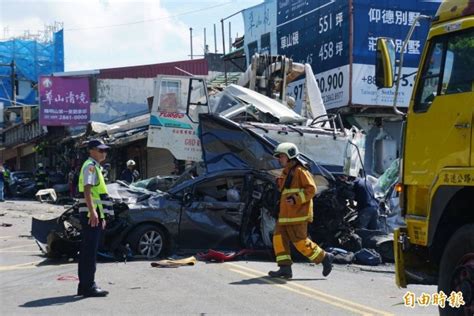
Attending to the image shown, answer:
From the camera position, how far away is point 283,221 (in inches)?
307

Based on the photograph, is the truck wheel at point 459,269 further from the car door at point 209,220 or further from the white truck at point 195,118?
the white truck at point 195,118

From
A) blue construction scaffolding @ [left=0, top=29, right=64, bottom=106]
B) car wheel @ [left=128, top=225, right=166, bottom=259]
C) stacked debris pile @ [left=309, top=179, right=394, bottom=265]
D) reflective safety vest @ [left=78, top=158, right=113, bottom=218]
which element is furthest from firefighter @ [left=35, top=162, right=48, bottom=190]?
blue construction scaffolding @ [left=0, top=29, right=64, bottom=106]

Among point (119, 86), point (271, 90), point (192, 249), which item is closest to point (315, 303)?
point (192, 249)

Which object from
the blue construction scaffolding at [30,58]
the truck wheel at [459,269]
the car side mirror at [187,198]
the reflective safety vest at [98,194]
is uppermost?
the blue construction scaffolding at [30,58]

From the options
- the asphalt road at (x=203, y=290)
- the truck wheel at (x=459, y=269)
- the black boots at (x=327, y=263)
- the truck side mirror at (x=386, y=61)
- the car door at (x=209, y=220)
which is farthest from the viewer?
the car door at (x=209, y=220)

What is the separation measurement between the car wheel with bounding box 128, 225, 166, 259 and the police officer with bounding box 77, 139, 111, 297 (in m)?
2.38

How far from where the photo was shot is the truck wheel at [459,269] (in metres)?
4.54

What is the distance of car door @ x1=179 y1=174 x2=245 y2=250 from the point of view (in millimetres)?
9781

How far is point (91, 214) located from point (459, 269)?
3937 millimetres

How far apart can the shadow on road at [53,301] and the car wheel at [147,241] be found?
8.47 feet

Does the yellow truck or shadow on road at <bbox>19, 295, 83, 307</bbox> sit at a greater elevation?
the yellow truck

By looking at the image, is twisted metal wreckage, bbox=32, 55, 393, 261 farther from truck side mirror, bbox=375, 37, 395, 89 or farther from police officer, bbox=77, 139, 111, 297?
truck side mirror, bbox=375, 37, 395, 89

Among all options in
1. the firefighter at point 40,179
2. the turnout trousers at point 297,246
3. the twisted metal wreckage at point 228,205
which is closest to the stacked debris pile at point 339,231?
the twisted metal wreckage at point 228,205

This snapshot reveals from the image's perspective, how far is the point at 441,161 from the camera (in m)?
4.88
